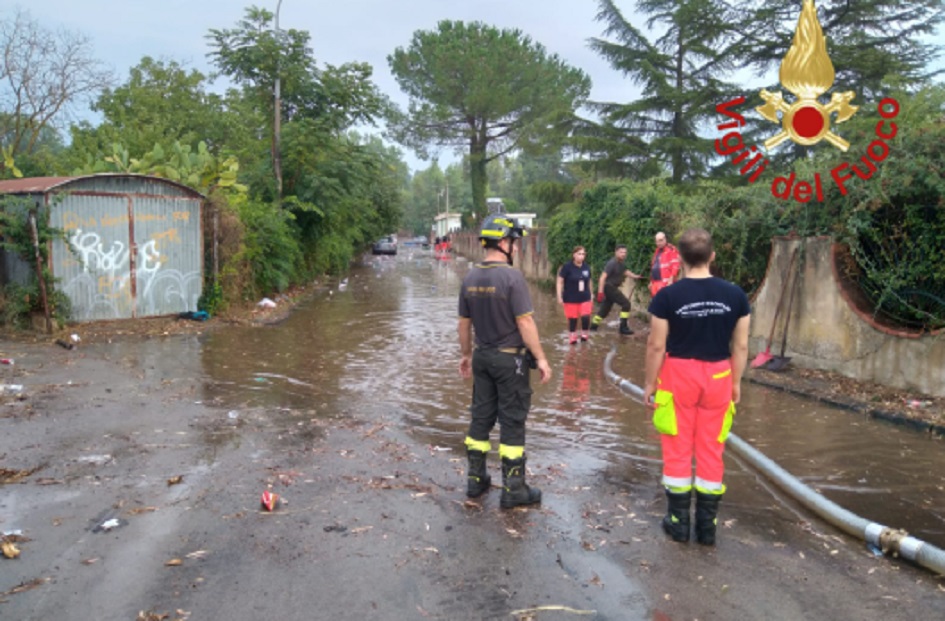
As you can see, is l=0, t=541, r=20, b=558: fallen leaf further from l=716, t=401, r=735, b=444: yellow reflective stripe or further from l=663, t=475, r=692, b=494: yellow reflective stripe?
l=716, t=401, r=735, b=444: yellow reflective stripe

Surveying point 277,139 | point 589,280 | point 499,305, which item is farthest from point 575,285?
point 277,139

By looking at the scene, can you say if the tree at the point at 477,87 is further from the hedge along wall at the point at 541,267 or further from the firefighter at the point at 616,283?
the firefighter at the point at 616,283

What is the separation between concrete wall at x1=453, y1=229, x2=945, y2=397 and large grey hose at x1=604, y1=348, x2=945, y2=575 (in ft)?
9.09

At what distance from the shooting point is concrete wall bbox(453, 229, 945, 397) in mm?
7539

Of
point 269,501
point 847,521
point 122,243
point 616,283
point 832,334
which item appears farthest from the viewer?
point 616,283

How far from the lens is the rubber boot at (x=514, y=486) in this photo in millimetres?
4750

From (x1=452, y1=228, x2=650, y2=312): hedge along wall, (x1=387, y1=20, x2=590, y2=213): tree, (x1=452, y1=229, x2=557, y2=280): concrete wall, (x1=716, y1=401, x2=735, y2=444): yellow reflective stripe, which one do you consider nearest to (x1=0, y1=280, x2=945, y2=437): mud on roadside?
(x1=716, y1=401, x2=735, y2=444): yellow reflective stripe

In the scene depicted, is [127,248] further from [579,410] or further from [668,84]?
[668,84]

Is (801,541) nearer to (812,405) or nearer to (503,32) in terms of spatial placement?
(812,405)

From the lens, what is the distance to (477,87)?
1721 inches

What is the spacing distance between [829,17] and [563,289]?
18.0 meters

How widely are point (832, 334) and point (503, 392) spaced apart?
226 inches

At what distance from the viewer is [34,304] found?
11547 mm

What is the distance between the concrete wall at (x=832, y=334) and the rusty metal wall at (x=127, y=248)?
10189 millimetres
